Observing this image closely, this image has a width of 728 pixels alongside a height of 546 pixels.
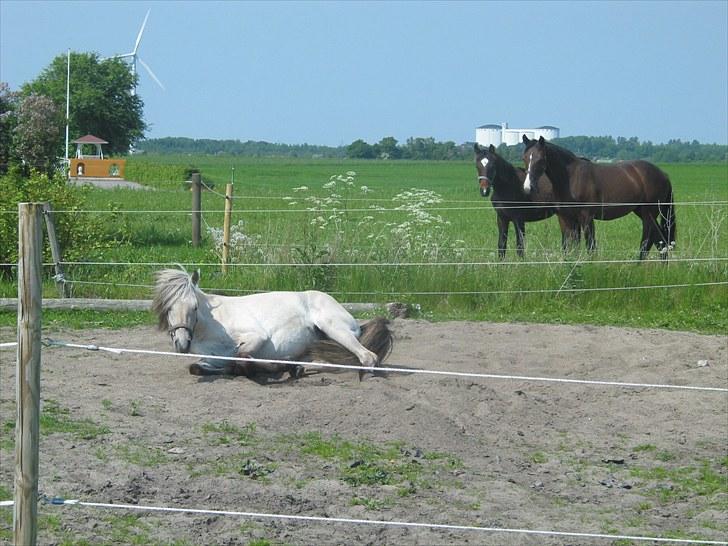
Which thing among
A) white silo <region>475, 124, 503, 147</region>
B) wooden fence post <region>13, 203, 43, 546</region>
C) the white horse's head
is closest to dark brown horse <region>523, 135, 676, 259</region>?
the white horse's head

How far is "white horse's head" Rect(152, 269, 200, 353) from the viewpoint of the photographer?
790 centimetres

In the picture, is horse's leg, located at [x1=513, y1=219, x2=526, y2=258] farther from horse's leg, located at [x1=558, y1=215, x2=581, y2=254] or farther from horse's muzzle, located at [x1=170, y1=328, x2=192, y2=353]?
horse's muzzle, located at [x1=170, y1=328, x2=192, y2=353]

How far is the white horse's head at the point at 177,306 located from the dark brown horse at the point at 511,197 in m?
7.40

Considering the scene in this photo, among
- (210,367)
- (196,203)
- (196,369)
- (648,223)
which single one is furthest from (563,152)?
(196,369)

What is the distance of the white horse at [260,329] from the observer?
316 inches

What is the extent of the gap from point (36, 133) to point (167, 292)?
9469 mm

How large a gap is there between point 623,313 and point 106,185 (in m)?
33.4

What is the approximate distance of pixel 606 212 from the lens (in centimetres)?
1524

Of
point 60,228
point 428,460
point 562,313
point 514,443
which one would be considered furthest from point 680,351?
point 60,228

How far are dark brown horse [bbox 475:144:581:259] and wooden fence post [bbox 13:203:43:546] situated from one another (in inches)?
454

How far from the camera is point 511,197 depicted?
51.1ft

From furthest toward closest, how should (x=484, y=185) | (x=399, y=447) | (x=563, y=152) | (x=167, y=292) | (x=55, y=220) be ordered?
(x=484, y=185), (x=563, y=152), (x=55, y=220), (x=167, y=292), (x=399, y=447)

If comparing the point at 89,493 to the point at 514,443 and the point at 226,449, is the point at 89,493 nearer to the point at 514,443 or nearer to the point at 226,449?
the point at 226,449

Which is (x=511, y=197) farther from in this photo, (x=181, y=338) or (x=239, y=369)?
(x=181, y=338)
